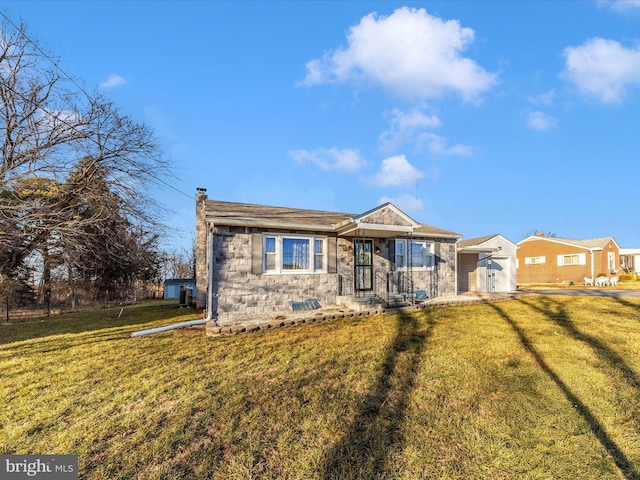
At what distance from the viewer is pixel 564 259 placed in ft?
88.0

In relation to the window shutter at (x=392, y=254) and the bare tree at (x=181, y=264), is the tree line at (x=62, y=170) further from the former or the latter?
the bare tree at (x=181, y=264)

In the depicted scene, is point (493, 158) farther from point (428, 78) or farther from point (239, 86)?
point (239, 86)

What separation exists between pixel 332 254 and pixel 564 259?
27333 millimetres

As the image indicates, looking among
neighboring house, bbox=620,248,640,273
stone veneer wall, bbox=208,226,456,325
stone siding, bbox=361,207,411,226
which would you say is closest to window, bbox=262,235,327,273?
stone veneer wall, bbox=208,226,456,325

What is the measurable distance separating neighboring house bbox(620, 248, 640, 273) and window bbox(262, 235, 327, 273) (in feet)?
131

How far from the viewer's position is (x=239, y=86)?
14055 millimetres

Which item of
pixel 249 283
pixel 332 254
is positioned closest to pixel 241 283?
pixel 249 283

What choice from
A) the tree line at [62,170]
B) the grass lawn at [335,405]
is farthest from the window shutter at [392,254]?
the tree line at [62,170]

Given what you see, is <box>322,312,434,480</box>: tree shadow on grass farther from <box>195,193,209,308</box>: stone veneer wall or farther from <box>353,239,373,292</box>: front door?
<box>195,193,209,308</box>: stone veneer wall

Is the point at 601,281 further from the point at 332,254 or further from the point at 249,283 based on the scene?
the point at 249,283

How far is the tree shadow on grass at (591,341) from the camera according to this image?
4.83m

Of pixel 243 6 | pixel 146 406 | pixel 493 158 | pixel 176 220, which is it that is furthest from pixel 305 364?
pixel 493 158

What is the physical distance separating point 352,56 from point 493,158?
15356 mm

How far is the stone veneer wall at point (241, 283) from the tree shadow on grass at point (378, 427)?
5.04 meters
